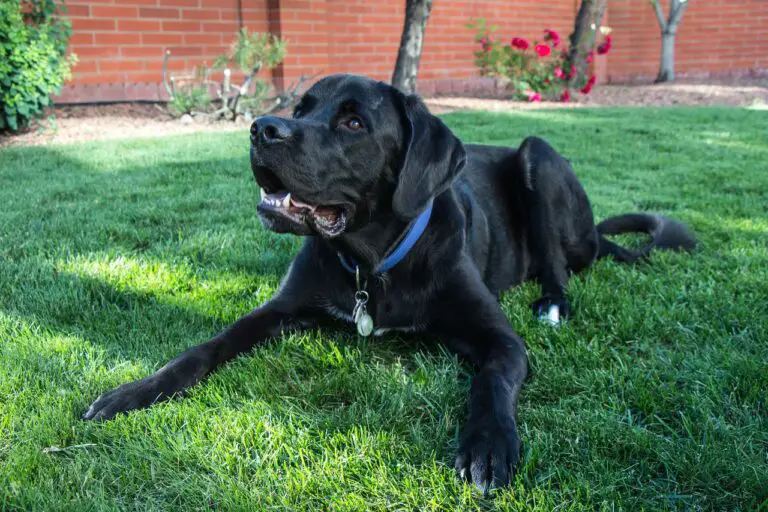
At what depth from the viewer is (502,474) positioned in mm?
1688

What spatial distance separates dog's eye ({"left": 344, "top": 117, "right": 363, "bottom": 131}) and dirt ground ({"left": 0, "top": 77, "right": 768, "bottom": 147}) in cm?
608

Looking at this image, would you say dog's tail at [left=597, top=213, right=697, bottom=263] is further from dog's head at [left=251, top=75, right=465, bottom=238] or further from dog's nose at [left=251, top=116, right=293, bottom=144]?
dog's nose at [left=251, top=116, right=293, bottom=144]

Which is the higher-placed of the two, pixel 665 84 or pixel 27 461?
pixel 665 84

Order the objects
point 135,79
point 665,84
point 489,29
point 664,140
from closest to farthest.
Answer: point 664,140, point 135,79, point 489,29, point 665,84

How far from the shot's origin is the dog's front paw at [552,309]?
→ 9.44ft

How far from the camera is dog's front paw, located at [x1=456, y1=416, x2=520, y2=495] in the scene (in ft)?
5.48

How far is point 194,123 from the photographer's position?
9102 millimetres

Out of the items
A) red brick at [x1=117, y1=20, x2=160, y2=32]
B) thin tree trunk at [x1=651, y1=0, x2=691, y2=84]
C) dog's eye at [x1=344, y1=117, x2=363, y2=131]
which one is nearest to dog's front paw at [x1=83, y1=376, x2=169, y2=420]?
dog's eye at [x1=344, y1=117, x2=363, y2=131]

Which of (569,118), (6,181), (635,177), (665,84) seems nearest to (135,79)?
(6,181)

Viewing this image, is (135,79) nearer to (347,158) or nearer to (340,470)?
(347,158)

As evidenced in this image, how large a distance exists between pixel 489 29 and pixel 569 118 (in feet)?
16.4

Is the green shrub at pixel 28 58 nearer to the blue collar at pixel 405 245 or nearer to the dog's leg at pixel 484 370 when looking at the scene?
the blue collar at pixel 405 245

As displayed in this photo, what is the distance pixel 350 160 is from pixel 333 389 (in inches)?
32.4

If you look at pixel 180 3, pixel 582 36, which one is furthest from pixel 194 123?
pixel 582 36
